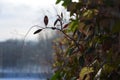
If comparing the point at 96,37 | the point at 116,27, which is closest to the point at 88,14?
the point at 96,37

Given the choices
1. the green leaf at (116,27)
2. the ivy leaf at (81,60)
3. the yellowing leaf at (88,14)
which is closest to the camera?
the green leaf at (116,27)

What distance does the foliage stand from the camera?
156cm

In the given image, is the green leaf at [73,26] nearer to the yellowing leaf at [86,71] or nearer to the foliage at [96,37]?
the foliage at [96,37]

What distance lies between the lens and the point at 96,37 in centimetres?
167

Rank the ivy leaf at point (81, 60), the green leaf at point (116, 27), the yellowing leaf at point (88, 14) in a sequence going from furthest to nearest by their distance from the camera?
the ivy leaf at point (81, 60) → the yellowing leaf at point (88, 14) → the green leaf at point (116, 27)

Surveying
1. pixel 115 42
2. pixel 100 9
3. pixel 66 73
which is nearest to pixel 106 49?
pixel 115 42

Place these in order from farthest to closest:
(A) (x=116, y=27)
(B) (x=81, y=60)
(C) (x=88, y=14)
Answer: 1. (B) (x=81, y=60)
2. (C) (x=88, y=14)
3. (A) (x=116, y=27)

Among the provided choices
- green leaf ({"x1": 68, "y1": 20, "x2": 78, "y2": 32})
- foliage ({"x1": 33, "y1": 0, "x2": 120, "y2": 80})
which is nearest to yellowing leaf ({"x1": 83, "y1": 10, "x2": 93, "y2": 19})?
foliage ({"x1": 33, "y1": 0, "x2": 120, "y2": 80})

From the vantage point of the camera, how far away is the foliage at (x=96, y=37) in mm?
1557

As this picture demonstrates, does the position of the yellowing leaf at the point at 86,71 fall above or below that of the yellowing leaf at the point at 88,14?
below

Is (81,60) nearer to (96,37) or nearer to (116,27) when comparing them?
(96,37)

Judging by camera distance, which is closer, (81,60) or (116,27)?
(116,27)

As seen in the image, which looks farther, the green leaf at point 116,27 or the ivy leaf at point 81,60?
the ivy leaf at point 81,60

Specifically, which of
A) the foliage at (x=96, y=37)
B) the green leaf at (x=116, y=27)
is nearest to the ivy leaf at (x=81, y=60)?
the foliage at (x=96, y=37)
